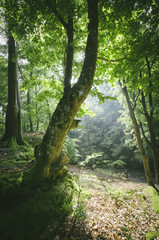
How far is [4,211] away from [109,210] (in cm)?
367

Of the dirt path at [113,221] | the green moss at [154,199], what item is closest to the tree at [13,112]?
the dirt path at [113,221]

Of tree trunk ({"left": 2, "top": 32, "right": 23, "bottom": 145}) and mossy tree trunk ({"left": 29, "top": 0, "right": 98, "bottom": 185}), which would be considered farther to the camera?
tree trunk ({"left": 2, "top": 32, "right": 23, "bottom": 145})

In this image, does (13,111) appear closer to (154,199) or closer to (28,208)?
(28,208)

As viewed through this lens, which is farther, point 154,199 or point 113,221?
point 154,199

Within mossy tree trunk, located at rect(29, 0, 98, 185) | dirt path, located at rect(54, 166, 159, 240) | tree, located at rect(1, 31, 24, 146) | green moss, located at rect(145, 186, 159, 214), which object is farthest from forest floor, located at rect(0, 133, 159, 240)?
tree, located at rect(1, 31, 24, 146)

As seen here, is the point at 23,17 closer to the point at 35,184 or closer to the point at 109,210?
the point at 35,184

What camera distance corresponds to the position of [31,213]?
2537 millimetres

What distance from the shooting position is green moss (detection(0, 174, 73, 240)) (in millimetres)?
2203

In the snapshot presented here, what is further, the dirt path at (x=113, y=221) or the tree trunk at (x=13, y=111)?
the tree trunk at (x=13, y=111)

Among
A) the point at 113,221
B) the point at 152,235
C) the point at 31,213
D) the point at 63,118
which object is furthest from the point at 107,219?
the point at 63,118

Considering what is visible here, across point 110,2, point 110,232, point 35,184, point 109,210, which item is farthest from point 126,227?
point 110,2

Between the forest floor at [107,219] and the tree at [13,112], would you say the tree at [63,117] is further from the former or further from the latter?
the tree at [13,112]

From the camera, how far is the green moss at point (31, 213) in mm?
2203

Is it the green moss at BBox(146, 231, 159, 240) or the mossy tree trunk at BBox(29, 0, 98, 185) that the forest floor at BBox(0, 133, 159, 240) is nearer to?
the green moss at BBox(146, 231, 159, 240)
